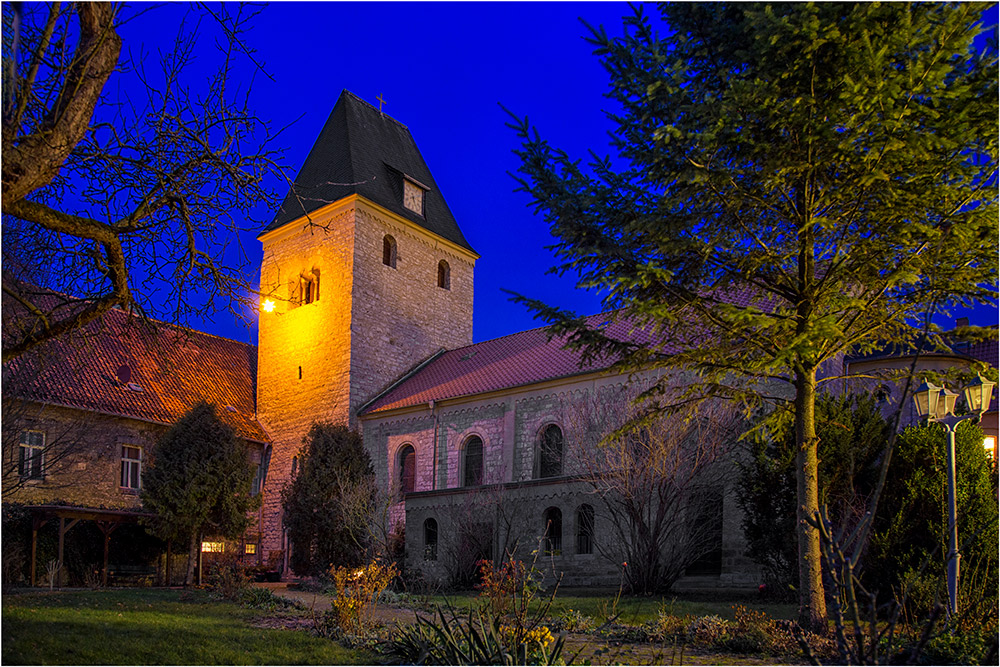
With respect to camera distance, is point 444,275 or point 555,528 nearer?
point 555,528

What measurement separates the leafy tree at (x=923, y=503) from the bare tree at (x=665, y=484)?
13.7 feet

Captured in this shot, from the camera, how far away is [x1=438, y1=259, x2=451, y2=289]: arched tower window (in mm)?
33375

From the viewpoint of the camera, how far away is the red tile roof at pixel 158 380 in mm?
23719

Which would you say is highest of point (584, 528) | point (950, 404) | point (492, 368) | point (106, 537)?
point (492, 368)

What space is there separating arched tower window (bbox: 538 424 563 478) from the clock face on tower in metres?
13.4

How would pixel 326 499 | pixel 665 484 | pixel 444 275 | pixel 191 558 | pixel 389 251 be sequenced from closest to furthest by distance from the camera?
pixel 665 484, pixel 191 558, pixel 326 499, pixel 389 251, pixel 444 275

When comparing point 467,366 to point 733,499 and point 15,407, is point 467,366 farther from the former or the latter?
point 15,407

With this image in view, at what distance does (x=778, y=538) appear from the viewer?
42.8 feet

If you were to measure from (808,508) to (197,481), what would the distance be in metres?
16.4

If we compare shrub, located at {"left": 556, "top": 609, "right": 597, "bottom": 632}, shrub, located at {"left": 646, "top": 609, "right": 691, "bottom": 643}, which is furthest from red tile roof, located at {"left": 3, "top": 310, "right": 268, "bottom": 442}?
shrub, located at {"left": 646, "top": 609, "right": 691, "bottom": 643}

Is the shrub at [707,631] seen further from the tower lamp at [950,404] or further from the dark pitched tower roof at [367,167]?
the dark pitched tower roof at [367,167]

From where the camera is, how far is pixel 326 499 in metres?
21.7

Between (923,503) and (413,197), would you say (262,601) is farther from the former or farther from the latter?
(413,197)

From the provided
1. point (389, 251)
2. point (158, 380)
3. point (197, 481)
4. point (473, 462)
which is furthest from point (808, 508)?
point (158, 380)
